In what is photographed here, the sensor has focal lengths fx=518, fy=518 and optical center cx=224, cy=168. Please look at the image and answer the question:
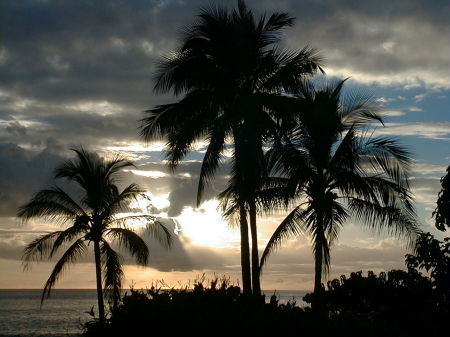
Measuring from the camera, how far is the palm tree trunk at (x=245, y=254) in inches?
671

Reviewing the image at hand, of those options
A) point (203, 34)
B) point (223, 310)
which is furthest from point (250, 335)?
point (203, 34)

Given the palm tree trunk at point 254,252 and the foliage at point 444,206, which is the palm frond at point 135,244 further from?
the foliage at point 444,206

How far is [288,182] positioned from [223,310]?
908 centimetres

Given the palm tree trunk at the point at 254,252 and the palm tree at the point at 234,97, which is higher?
the palm tree at the point at 234,97

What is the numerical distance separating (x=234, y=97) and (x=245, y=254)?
524 cm

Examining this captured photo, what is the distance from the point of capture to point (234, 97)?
679 inches

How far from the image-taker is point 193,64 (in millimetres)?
17156

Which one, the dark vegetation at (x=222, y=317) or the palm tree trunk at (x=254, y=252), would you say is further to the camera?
the palm tree trunk at (x=254, y=252)

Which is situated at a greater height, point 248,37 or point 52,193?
point 248,37

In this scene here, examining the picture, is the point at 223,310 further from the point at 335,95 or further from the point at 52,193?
the point at 52,193

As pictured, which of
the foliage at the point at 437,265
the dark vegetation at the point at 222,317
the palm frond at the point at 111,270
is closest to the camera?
the dark vegetation at the point at 222,317

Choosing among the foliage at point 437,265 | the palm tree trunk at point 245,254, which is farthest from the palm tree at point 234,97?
the foliage at point 437,265

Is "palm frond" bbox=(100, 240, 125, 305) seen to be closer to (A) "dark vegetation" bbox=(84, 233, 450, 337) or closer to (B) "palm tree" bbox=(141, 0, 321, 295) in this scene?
(B) "palm tree" bbox=(141, 0, 321, 295)

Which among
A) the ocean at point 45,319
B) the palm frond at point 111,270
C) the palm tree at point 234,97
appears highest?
the palm tree at point 234,97
